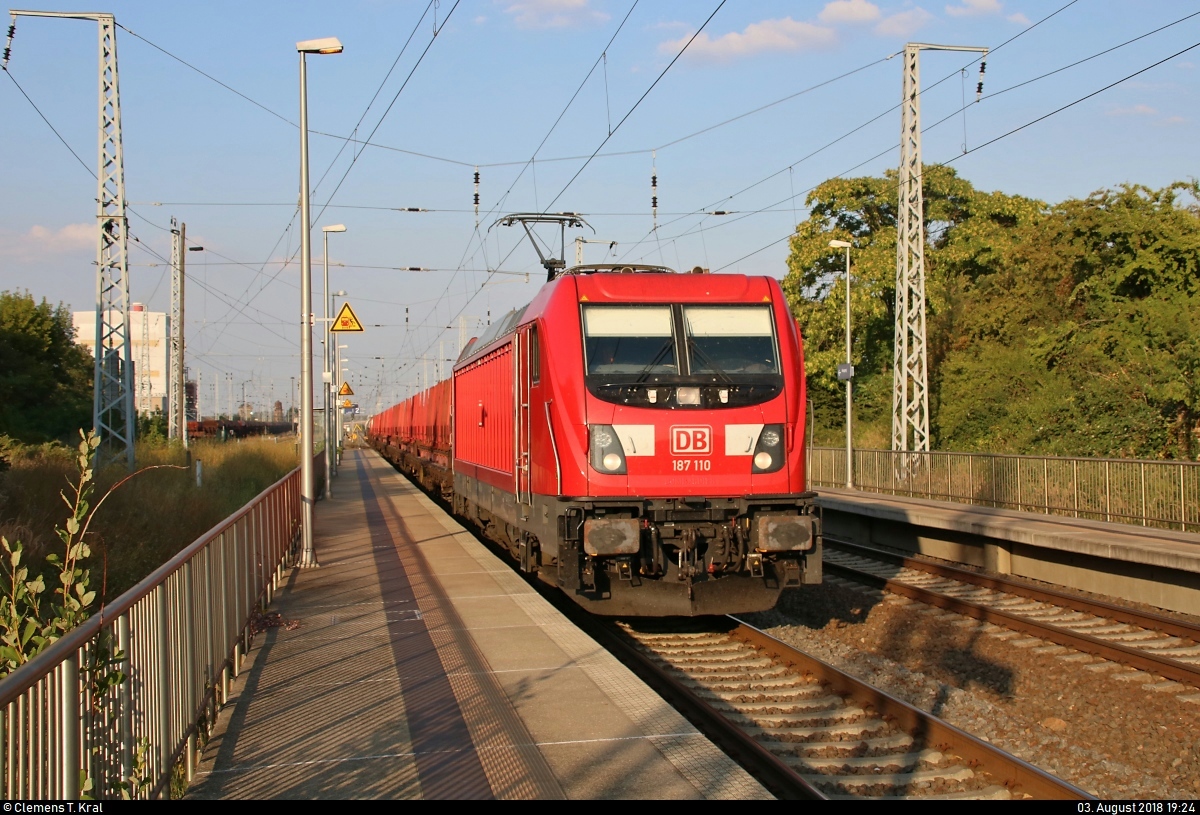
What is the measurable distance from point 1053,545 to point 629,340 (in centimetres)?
708

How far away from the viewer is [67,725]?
12.2ft

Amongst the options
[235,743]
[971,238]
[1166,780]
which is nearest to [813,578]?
[1166,780]

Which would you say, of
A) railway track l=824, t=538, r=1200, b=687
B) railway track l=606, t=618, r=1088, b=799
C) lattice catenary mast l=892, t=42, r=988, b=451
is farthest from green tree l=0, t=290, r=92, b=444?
railway track l=606, t=618, r=1088, b=799

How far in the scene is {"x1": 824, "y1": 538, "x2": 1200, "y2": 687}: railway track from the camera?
389 inches

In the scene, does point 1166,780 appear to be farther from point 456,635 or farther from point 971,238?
point 971,238

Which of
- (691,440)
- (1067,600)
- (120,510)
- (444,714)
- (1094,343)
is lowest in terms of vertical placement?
(1067,600)

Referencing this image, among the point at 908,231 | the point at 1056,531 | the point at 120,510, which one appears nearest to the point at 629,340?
the point at 1056,531

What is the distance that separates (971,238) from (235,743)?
3708 centimetres

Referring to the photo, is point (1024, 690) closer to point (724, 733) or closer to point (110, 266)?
point (724, 733)

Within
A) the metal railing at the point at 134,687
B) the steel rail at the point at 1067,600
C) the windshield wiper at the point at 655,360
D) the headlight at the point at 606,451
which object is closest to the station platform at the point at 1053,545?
the steel rail at the point at 1067,600

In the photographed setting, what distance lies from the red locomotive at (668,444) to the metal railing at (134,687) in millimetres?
3131

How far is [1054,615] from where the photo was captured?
12242 mm

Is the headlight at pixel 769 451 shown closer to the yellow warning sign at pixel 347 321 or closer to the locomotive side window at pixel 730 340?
the locomotive side window at pixel 730 340

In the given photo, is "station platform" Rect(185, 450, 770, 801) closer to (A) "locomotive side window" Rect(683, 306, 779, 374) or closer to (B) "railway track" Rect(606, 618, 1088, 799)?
(B) "railway track" Rect(606, 618, 1088, 799)
